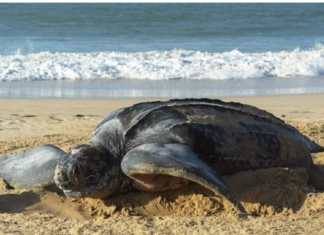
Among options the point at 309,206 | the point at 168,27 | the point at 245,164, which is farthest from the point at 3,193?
the point at 168,27

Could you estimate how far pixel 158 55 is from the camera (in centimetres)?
1444

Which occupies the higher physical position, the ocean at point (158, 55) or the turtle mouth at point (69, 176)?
the ocean at point (158, 55)

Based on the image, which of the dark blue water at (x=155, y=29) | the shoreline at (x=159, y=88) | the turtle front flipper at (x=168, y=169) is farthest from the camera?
the dark blue water at (x=155, y=29)

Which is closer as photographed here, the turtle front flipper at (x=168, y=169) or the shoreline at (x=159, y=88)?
the turtle front flipper at (x=168, y=169)

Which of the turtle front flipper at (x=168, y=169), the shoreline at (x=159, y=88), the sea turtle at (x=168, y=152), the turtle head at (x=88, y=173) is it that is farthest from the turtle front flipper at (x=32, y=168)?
the shoreline at (x=159, y=88)

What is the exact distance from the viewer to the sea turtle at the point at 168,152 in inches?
127

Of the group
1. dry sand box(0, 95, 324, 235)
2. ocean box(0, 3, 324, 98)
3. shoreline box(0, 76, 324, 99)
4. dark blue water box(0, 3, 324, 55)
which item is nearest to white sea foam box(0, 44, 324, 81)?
ocean box(0, 3, 324, 98)

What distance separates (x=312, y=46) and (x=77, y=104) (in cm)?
1097

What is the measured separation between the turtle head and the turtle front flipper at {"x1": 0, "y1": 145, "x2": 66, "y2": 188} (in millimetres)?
352

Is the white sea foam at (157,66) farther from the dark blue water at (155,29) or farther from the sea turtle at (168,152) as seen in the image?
the sea turtle at (168,152)

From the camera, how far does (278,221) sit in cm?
317

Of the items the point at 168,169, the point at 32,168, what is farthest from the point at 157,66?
the point at 168,169

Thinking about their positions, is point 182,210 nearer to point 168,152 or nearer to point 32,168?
point 168,152

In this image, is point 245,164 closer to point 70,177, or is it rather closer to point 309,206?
point 309,206
